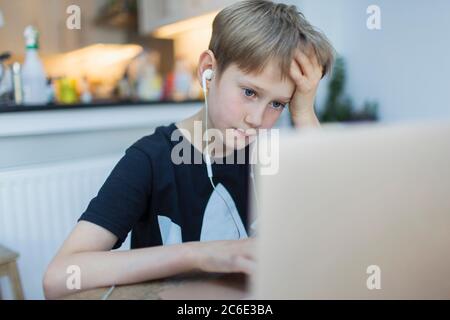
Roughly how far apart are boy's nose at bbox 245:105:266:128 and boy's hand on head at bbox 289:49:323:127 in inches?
3.4

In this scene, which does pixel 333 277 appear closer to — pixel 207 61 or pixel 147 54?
pixel 207 61

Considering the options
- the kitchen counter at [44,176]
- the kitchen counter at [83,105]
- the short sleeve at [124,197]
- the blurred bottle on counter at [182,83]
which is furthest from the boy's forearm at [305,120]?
the blurred bottle on counter at [182,83]

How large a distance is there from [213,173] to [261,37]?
315 mm

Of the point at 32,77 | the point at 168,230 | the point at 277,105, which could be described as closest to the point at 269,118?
the point at 277,105

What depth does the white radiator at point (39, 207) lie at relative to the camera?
1.27 metres

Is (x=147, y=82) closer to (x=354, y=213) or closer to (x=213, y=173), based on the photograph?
(x=213, y=173)

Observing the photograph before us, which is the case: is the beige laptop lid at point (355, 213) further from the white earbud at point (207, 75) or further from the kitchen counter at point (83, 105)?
the kitchen counter at point (83, 105)

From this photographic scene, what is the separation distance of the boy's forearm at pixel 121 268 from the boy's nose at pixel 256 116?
0.29m

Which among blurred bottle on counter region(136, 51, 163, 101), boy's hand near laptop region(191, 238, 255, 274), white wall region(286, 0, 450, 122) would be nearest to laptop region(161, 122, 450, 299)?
boy's hand near laptop region(191, 238, 255, 274)

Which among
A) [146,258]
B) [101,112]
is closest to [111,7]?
[101,112]

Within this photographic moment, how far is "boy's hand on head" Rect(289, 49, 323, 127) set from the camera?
0.78 meters

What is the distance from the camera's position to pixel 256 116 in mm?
780
